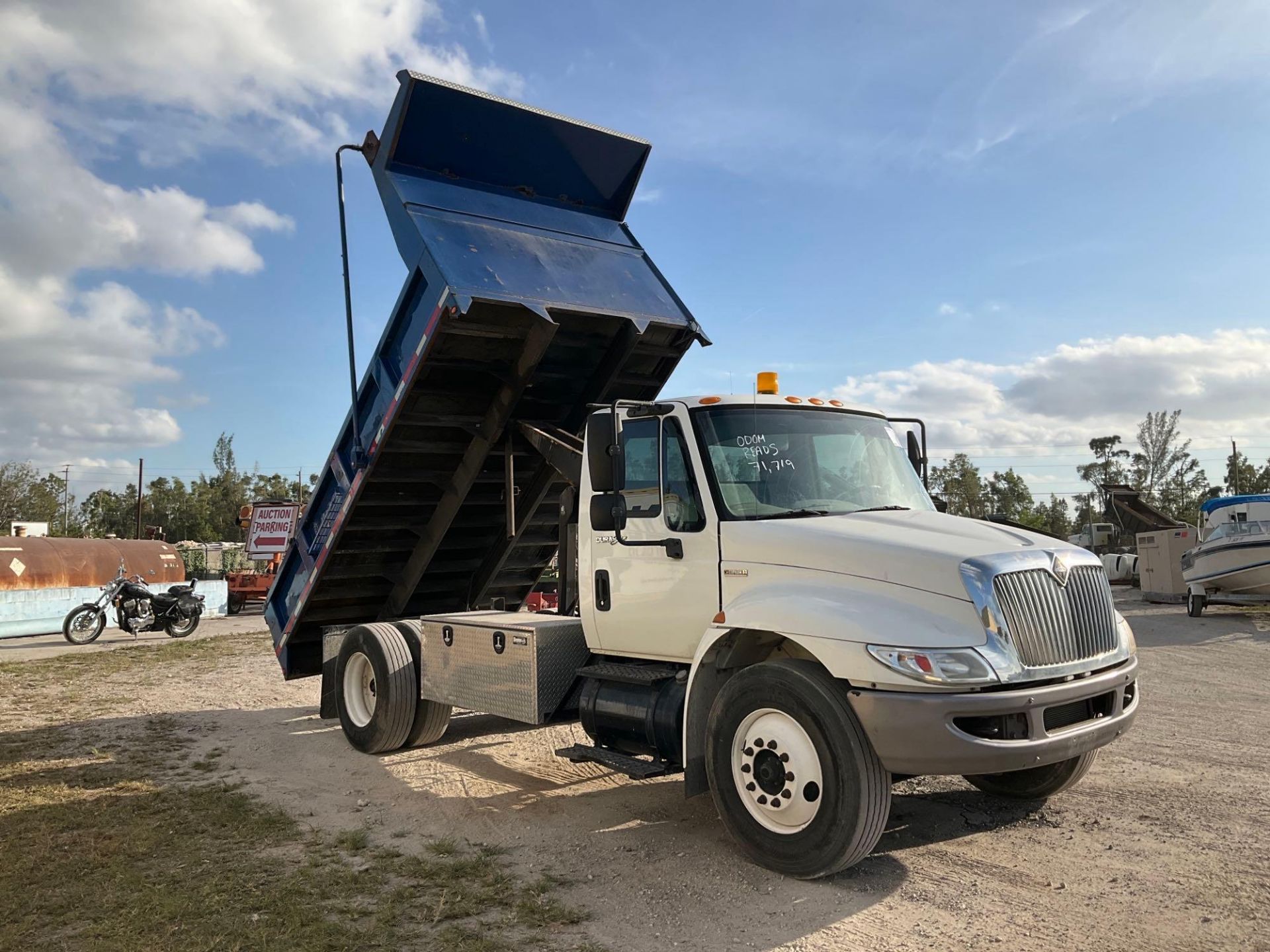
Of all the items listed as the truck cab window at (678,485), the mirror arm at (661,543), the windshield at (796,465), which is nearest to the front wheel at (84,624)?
the mirror arm at (661,543)

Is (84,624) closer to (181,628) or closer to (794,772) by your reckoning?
(181,628)

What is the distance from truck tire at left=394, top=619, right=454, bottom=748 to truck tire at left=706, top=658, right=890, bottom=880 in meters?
3.32

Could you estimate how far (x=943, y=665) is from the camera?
416cm

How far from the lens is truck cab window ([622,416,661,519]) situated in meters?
5.48

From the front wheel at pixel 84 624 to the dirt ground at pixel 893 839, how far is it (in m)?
11.1

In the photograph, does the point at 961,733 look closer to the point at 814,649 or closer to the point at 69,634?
the point at 814,649

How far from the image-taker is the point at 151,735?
28.2 feet

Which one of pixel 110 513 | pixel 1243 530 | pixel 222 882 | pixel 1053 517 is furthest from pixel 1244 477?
pixel 110 513

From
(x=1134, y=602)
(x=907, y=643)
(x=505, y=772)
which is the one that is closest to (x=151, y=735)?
(x=505, y=772)

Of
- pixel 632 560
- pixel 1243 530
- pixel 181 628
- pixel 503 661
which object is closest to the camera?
pixel 632 560

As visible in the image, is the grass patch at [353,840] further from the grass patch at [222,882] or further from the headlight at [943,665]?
the headlight at [943,665]

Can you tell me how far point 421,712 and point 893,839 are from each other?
3.98 m

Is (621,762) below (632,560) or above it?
below

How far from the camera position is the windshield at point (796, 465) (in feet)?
17.3
